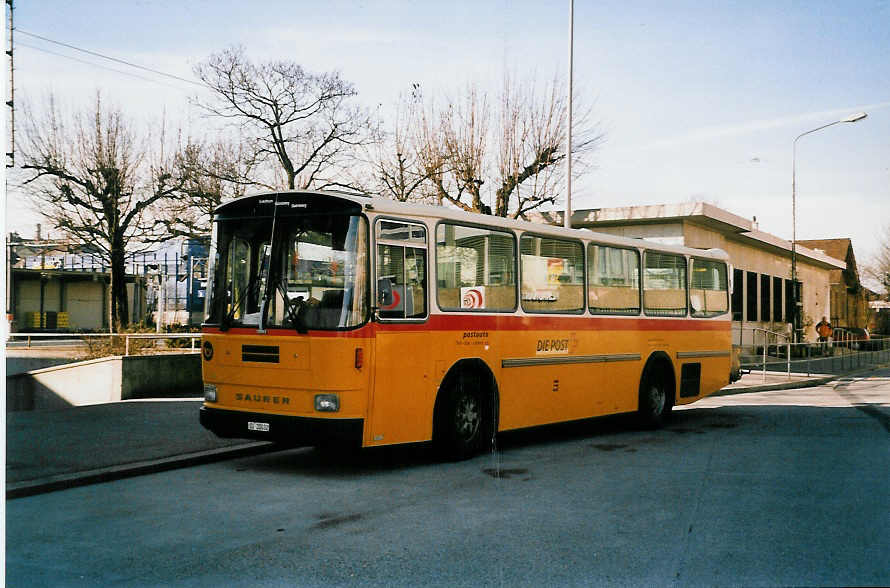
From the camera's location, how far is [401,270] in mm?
9570

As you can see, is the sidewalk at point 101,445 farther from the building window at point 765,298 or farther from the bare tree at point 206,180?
the building window at point 765,298

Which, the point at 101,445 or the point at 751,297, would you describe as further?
the point at 751,297

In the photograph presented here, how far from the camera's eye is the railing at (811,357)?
30.0 m

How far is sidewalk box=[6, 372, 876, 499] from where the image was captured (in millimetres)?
8930

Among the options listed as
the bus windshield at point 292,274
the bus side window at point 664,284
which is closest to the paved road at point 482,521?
the bus windshield at point 292,274

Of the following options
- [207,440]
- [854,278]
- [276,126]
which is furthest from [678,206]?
[854,278]

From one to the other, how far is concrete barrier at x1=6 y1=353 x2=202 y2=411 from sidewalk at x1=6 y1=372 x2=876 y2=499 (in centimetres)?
169

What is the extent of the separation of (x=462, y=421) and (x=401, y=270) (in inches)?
79.2

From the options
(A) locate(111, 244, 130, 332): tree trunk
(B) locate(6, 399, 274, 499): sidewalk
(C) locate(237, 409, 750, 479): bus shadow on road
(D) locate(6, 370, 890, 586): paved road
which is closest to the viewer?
(D) locate(6, 370, 890, 586): paved road

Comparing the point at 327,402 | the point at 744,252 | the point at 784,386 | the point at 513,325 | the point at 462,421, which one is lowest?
the point at 784,386

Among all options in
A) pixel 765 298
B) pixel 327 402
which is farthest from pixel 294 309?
pixel 765 298

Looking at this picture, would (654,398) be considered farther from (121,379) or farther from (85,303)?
(85,303)

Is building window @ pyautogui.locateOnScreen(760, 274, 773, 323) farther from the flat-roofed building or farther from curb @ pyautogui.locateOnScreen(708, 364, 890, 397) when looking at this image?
curb @ pyautogui.locateOnScreen(708, 364, 890, 397)

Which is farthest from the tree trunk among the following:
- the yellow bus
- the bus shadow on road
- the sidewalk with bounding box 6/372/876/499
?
the yellow bus
